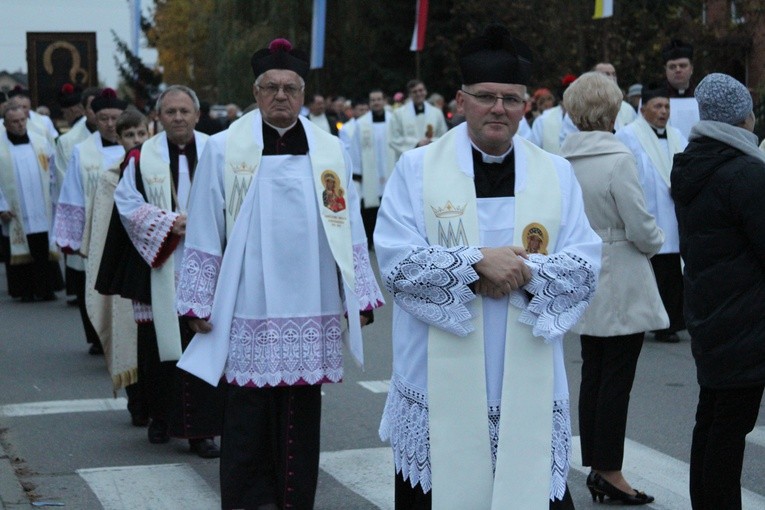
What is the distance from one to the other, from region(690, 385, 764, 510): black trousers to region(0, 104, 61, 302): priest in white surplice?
10666 mm

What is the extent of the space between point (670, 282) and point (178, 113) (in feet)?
17.2

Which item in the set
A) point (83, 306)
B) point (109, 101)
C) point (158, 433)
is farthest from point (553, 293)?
Answer: point (83, 306)

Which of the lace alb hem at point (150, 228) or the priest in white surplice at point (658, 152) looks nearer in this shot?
the lace alb hem at point (150, 228)

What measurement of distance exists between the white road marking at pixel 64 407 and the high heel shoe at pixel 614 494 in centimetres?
365

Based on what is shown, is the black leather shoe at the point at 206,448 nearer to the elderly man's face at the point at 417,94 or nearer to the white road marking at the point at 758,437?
the white road marking at the point at 758,437

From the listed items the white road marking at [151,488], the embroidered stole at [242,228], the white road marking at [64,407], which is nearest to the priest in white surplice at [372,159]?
the white road marking at [64,407]

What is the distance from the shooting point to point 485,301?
470 centimetres

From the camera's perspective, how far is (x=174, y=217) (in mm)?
7840

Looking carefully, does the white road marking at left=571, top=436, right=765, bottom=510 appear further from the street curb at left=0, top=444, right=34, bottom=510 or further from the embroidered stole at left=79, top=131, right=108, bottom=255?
the embroidered stole at left=79, top=131, right=108, bottom=255

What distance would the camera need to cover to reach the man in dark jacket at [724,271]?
550cm

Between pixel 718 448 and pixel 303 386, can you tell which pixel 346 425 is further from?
pixel 718 448

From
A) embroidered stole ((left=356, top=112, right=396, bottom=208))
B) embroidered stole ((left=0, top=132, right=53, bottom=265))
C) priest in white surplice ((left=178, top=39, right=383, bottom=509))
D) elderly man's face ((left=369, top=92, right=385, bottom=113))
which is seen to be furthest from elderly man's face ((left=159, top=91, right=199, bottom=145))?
embroidered stole ((left=356, top=112, right=396, bottom=208))

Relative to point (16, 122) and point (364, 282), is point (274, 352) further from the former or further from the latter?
point (16, 122)

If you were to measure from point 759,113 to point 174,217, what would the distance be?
12.8 m
